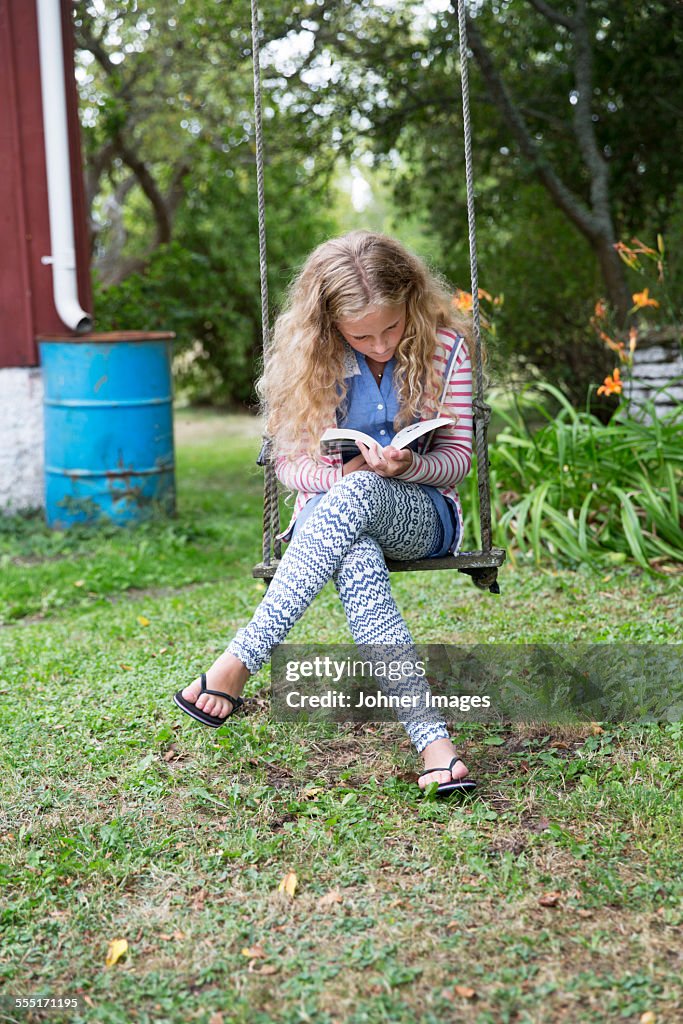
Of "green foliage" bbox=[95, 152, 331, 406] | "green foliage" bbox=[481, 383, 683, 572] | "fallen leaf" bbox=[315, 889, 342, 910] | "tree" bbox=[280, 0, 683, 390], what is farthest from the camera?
"green foliage" bbox=[95, 152, 331, 406]

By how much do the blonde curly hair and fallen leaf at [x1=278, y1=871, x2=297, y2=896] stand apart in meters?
1.01

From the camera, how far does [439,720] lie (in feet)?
8.07

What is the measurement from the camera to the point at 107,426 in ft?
18.5

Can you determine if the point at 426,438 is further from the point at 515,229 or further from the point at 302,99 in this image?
the point at 515,229

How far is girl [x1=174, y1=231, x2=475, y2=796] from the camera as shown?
2.44 m

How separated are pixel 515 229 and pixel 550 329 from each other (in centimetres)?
143

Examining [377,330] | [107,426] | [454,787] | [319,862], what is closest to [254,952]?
[319,862]

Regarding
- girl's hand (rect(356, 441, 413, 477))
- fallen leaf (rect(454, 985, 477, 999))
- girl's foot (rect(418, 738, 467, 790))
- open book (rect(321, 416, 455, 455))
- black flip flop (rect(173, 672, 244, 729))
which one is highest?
open book (rect(321, 416, 455, 455))

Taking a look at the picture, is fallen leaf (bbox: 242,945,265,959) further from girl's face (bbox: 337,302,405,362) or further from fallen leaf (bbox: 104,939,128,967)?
girl's face (bbox: 337,302,405,362)

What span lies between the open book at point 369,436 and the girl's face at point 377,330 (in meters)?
0.19

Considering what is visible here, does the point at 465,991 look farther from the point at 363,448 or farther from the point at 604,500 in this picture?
the point at 604,500

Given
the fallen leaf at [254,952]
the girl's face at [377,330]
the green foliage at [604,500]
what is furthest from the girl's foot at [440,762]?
the green foliage at [604,500]

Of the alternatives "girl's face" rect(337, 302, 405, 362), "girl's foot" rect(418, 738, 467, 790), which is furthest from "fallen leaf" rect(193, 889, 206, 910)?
"girl's face" rect(337, 302, 405, 362)

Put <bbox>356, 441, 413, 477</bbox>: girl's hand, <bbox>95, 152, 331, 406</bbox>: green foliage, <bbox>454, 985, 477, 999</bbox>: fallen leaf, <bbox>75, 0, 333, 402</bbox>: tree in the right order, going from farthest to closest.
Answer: <bbox>95, 152, 331, 406</bbox>: green foliage
<bbox>75, 0, 333, 402</bbox>: tree
<bbox>356, 441, 413, 477</bbox>: girl's hand
<bbox>454, 985, 477, 999</bbox>: fallen leaf
